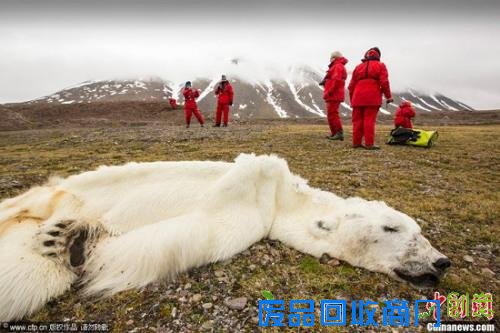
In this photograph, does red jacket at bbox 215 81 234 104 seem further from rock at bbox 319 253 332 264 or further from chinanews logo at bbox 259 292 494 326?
chinanews logo at bbox 259 292 494 326

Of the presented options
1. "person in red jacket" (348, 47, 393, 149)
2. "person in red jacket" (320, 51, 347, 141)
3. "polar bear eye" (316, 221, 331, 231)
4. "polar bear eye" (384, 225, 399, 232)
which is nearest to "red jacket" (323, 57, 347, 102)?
"person in red jacket" (320, 51, 347, 141)

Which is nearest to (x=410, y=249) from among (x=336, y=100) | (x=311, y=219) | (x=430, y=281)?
(x=430, y=281)

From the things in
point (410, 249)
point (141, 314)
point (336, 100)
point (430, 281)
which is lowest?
point (141, 314)

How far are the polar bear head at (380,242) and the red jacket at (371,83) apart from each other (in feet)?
22.2

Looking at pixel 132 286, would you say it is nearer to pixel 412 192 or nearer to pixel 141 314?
pixel 141 314

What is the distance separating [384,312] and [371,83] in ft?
27.2

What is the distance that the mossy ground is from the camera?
2955 mm

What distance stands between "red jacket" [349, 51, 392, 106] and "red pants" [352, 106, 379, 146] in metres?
0.25

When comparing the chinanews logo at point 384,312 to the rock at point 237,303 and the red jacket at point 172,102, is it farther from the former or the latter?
the red jacket at point 172,102

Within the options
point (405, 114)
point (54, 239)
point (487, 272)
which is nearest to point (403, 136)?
point (405, 114)

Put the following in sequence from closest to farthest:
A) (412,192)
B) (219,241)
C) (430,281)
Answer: (430,281), (219,241), (412,192)

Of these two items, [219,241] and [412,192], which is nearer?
[219,241]

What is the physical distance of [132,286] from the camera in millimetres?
3271

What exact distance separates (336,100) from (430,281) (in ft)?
29.2
